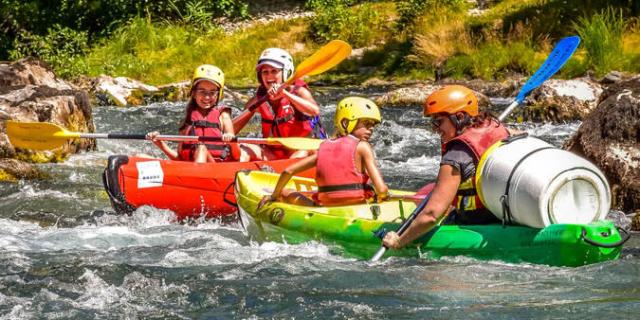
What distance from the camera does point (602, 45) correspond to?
49.9 feet

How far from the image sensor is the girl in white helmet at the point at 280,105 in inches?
365

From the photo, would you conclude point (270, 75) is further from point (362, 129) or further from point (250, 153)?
point (362, 129)

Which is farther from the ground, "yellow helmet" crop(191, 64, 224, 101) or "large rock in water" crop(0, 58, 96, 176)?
"yellow helmet" crop(191, 64, 224, 101)

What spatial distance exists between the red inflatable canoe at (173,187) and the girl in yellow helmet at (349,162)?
4.55 ft

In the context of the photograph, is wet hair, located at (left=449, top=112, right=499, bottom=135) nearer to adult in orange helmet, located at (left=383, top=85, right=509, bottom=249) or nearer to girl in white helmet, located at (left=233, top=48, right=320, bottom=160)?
adult in orange helmet, located at (left=383, top=85, right=509, bottom=249)

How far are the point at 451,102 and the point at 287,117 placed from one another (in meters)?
3.66

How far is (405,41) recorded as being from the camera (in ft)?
61.9

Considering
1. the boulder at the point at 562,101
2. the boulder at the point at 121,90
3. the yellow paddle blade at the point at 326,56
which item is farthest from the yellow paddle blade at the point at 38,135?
the boulder at the point at 121,90

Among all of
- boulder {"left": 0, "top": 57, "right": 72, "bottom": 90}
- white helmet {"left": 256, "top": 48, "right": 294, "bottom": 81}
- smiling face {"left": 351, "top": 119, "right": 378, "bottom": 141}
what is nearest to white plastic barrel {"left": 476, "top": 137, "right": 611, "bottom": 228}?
smiling face {"left": 351, "top": 119, "right": 378, "bottom": 141}

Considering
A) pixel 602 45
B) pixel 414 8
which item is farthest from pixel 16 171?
pixel 414 8

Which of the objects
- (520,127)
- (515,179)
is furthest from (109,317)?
(520,127)

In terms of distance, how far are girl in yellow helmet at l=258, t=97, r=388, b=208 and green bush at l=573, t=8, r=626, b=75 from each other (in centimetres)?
854

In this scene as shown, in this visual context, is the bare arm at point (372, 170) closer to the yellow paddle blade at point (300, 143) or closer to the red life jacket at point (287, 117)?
the yellow paddle blade at point (300, 143)

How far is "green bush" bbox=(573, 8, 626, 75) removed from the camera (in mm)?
15030
